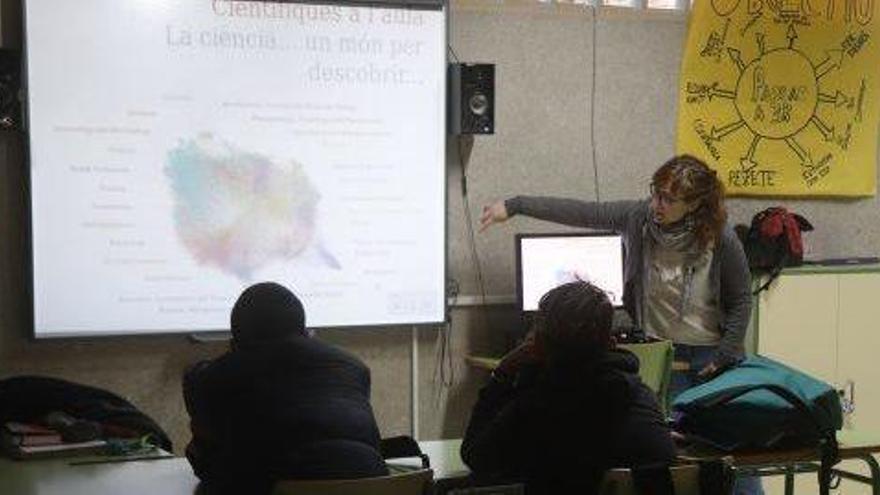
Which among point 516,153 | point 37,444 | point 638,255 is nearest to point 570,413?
point 37,444

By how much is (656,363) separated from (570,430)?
1.51 meters

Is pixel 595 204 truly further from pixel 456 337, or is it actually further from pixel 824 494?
pixel 824 494

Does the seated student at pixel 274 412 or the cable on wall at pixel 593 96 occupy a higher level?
the cable on wall at pixel 593 96

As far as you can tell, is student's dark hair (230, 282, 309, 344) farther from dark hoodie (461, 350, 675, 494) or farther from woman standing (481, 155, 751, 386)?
woman standing (481, 155, 751, 386)

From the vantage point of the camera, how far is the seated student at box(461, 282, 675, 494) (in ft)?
8.52

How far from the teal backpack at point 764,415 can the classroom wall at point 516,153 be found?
1.87 m

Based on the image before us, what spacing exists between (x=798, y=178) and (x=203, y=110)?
9.25ft

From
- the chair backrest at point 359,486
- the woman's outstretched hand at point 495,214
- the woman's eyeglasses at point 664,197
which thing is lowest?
the chair backrest at point 359,486

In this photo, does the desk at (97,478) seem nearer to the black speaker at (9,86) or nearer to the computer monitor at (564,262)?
the black speaker at (9,86)

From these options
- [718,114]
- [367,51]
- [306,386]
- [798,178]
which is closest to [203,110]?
[367,51]

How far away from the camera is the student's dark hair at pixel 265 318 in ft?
9.05

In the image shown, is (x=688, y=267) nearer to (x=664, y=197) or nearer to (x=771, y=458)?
(x=664, y=197)

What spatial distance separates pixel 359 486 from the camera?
233 centimetres

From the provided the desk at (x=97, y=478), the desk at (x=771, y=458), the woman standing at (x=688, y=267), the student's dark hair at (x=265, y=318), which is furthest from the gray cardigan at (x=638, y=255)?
the desk at (x=97, y=478)
